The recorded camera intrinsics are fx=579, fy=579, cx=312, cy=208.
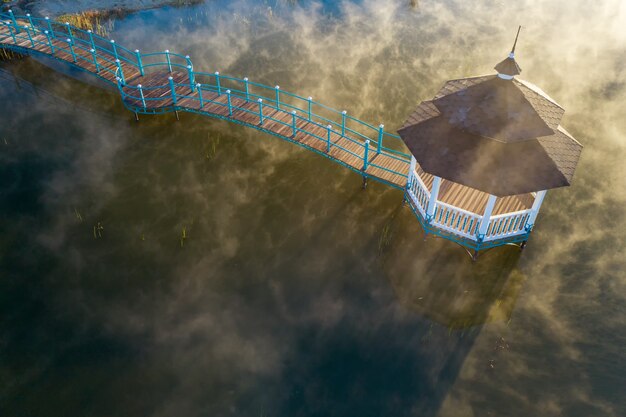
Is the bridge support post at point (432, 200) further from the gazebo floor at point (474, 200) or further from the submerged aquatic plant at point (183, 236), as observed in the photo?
the submerged aquatic plant at point (183, 236)

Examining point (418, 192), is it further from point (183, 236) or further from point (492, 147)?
point (183, 236)

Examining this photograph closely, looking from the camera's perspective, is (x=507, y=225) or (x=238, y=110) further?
(x=238, y=110)

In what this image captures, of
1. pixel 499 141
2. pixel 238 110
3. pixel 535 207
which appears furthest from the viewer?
pixel 238 110

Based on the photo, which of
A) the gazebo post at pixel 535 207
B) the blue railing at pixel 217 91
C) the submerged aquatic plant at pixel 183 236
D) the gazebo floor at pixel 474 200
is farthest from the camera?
the blue railing at pixel 217 91

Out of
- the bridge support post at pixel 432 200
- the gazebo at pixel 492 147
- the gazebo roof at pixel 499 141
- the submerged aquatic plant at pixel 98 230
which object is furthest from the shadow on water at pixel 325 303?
the gazebo roof at pixel 499 141

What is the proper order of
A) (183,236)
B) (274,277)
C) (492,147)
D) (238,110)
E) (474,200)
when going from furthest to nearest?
(238,110)
(183,236)
(474,200)
(274,277)
(492,147)

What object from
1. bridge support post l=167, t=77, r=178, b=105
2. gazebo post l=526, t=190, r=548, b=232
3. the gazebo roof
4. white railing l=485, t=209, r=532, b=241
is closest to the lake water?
white railing l=485, t=209, r=532, b=241

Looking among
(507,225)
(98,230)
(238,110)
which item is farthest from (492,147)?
(98,230)

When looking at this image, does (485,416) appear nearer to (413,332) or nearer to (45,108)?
(413,332)
